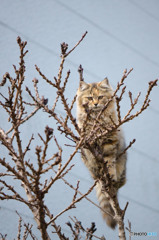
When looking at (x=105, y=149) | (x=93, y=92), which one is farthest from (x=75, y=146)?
(x=93, y=92)

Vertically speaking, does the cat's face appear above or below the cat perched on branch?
above

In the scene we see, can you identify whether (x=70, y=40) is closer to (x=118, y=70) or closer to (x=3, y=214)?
(x=118, y=70)

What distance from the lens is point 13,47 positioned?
4.00 meters

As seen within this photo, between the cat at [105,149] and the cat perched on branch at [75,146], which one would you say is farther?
the cat at [105,149]

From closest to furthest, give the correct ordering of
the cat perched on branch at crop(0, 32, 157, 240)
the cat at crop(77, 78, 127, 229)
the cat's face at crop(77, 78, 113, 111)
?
the cat perched on branch at crop(0, 32, 157, 240) → the cat at crop(77, 78, 127, 229) → the cat's face at crop(77, 78, 113, 111)

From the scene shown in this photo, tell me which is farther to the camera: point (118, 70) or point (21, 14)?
point (118, 70)

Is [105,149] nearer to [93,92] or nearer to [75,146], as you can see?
[93,92]

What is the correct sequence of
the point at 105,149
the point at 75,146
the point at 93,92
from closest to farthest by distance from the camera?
the point at 75,146 → the point at 105,149 → the point at 93,92

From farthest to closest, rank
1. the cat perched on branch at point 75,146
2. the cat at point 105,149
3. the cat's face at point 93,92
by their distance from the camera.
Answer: the cat's face at point 93,92 < the cat at point 105,149 < the cat perched on branch at point 75,146

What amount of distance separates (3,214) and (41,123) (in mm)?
1093

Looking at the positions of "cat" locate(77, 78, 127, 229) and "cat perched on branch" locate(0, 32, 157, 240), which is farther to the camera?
"cat" locate(77, 78, 127, 229)

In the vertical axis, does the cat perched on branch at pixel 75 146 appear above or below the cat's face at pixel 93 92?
below

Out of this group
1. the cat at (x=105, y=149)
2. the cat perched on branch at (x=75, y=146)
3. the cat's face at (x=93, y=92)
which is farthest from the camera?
the cat's face at (x=93, y=92)

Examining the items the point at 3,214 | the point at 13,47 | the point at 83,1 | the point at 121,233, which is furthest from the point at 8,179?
the point at 83,1
